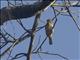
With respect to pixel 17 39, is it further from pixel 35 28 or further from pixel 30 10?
pixel 30 10

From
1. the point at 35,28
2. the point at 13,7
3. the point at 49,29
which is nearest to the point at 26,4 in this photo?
the point at 13,7

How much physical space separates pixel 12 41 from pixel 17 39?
0.09m

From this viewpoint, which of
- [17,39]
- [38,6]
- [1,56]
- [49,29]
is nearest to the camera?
[38,6]

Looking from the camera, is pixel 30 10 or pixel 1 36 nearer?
pixel 30 10

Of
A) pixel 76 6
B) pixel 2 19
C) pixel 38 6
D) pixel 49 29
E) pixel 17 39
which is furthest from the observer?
pixel 49 29

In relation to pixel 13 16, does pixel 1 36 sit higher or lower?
lower

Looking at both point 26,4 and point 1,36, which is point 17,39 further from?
point 26,4

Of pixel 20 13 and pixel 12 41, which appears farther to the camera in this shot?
pixel 12 41

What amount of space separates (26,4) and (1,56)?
2.36ft

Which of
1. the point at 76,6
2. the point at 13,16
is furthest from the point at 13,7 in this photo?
the point at 76,6

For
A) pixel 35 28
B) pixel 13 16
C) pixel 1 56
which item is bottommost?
pixel 1 56

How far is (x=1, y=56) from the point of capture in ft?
11.1

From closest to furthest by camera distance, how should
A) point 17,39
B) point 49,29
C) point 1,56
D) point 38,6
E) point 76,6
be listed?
1. point 38,6
2. point 1,56
3. point 17,39
4. point 76,6
5. point 49,29

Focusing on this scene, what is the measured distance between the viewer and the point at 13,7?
3203mm
